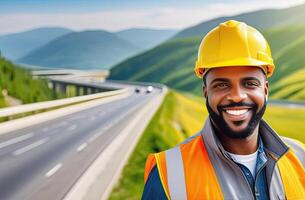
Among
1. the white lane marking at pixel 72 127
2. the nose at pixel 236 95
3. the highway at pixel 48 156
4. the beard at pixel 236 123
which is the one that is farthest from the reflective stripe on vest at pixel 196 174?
the white lane marking at pixel 72 127

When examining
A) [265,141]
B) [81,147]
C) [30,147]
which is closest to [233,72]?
[265,141]

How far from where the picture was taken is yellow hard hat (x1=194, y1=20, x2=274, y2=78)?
123 inches

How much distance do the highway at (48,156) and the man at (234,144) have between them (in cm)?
826

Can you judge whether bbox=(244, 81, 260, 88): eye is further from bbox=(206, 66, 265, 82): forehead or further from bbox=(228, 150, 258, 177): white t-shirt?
bbox=(228, 150, 258, 177): white t-shirt

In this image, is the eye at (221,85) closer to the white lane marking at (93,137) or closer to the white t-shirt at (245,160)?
the white t-shirt at (245,160)

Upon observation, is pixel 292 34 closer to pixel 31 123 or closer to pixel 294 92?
pixel 294 92

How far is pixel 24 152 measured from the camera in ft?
59.4

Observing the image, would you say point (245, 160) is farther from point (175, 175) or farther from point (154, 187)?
point (154, 187)

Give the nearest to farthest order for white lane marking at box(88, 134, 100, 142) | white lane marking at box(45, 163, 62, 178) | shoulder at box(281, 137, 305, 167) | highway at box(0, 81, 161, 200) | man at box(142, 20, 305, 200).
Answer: man at box(142, 20, 305, 200) → shoulder at box(281, 137, 305, 167) → highway at box(0, 81, 161, 200) → white lane marking at box(45, 163, 62, 178) → white lane marking at box(88, 134, 100, 142)

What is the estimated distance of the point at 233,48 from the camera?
3162 millimetres

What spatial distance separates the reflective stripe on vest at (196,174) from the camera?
2.86 meters

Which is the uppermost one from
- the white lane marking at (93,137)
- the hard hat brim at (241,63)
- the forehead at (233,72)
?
the hard hat brim at (241,63)

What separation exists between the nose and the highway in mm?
8350

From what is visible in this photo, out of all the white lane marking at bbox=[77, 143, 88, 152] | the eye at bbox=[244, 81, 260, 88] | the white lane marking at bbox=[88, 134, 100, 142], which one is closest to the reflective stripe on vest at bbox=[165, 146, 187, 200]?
the eye at bbox=[244, 81, 260, 88]
